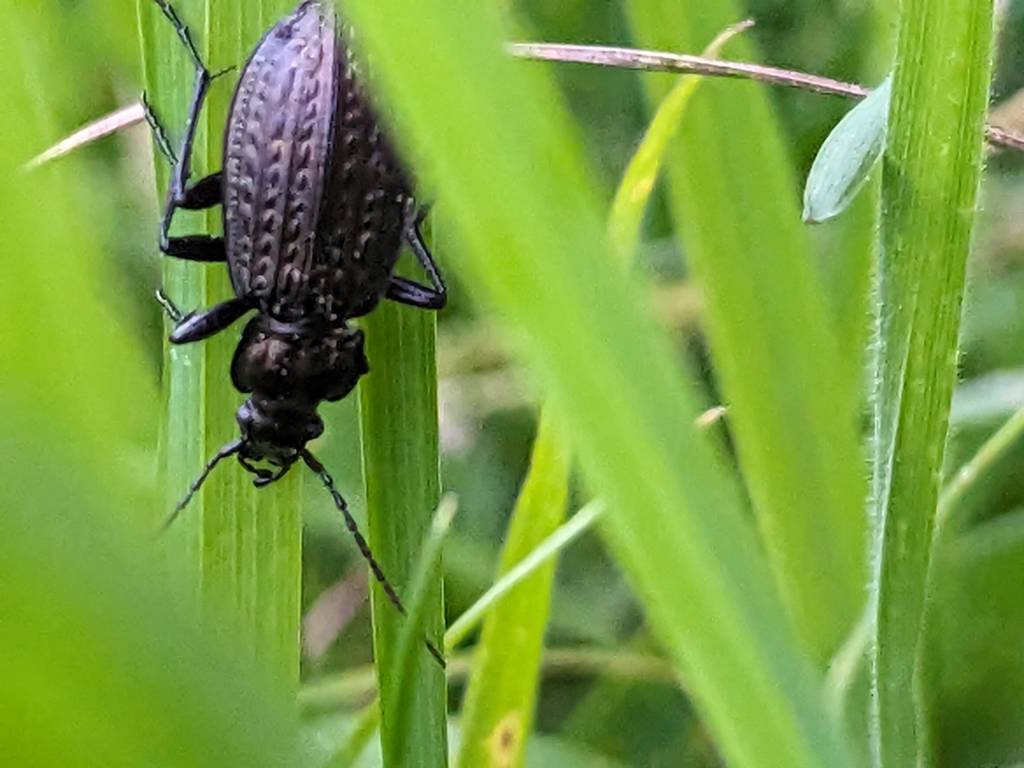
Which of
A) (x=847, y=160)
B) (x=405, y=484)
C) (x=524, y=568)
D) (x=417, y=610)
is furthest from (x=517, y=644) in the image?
(x=847, y=160)

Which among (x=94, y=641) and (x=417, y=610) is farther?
(x=417, y=610)

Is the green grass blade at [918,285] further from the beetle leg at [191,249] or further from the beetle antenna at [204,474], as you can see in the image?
the beetle leg at [191,249]

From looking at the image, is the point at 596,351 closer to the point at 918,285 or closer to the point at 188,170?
the point at 918,285

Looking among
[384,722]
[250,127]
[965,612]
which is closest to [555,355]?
[384,722]

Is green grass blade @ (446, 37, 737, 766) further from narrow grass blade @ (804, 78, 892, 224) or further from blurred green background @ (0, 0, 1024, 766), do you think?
blurred green background @ (0, 0, 1024, 766)

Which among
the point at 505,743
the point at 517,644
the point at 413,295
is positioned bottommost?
the point at 505,743

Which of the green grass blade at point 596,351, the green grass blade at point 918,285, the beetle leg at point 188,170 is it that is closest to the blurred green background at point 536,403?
the beetle leg at point 188,170

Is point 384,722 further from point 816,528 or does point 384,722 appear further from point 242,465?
point 816,528
